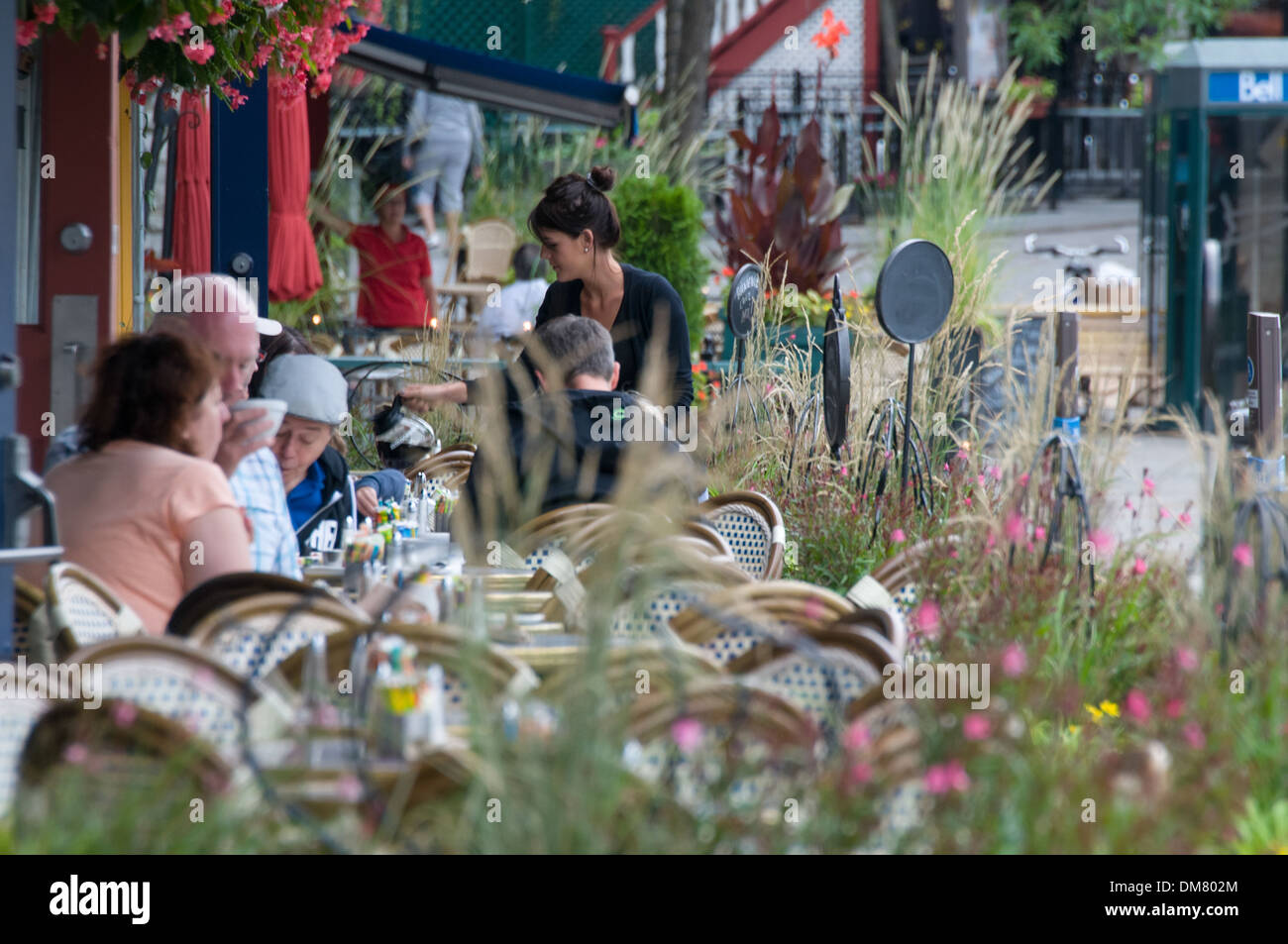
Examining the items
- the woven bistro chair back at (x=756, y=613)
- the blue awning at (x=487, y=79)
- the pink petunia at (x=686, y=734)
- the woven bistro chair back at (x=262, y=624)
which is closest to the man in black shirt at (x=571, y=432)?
the woven bistro chair back at (x=756, y=613)

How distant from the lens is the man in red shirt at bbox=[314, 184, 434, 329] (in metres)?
9.46

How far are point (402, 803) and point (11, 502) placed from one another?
98 cm

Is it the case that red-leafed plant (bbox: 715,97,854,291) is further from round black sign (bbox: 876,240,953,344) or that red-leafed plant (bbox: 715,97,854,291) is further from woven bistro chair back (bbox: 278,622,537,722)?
woven bistro chair back (bbox: 278,622,537,722)

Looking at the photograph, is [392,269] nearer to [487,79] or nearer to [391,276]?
[391,276]

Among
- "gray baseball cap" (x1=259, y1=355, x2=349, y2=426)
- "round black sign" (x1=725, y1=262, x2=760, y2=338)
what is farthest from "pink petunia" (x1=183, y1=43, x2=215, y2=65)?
"round black sign" (x1=725, y1=262, x2=760, y2=338)

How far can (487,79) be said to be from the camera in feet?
28.6

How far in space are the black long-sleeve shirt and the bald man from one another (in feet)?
4.21

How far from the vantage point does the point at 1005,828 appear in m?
2.00

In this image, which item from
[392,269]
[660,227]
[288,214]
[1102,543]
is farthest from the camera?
[392,269]

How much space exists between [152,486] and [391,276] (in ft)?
22.4

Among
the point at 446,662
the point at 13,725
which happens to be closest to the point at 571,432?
the point at 446,662

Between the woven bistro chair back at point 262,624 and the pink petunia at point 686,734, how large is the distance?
716 mm

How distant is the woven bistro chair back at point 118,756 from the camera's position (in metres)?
1.95

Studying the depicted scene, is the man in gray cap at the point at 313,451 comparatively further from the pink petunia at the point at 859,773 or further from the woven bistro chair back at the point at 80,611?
the pink petunia at the point at 859,773
